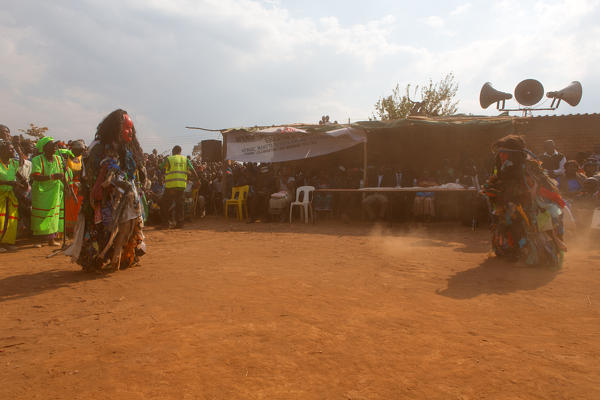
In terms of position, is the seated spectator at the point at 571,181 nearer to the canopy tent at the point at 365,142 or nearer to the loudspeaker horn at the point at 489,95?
the canopy tent at the point at 365,142

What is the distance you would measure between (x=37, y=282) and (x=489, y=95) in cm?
1457

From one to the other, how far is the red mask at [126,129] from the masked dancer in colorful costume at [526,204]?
4.66 m

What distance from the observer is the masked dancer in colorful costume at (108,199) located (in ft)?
14.2

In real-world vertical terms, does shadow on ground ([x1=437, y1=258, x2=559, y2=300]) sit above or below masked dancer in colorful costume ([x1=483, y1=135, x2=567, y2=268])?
below

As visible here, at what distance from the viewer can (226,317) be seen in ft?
9.68

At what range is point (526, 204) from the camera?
16.0ft

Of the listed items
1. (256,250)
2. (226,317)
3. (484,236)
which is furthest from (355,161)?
(226,317)

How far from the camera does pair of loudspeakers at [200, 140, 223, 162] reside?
14664 mm

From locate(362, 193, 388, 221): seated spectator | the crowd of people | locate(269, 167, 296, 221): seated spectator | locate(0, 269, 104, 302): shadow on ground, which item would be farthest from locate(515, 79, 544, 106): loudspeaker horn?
locate(0, 269, 104, 302): shadow on ground

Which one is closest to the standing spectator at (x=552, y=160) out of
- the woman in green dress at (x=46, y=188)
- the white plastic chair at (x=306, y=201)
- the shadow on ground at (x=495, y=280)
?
the shadow on ground at (x=495, y=280)

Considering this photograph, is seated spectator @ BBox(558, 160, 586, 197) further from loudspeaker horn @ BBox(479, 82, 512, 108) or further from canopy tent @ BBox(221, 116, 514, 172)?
loudspeaker horn @ BBox(479, 82, 512, 108)

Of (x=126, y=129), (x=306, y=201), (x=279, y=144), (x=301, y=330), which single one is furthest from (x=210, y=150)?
(x=301, y=330)

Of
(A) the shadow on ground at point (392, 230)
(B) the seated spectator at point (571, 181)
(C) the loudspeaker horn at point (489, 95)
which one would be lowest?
(A) the shadow on ground at point (392, 230)

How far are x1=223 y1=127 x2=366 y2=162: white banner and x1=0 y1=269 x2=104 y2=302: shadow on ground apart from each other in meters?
8.16
